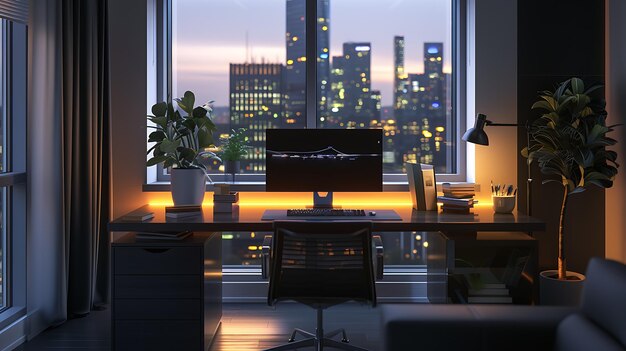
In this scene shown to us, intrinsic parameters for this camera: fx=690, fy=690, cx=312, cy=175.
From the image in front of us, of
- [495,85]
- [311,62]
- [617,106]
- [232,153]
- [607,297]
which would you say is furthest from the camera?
[311,62]

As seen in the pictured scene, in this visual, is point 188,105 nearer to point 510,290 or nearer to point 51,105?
point 51,105

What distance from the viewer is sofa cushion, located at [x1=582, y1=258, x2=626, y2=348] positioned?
2100 mm

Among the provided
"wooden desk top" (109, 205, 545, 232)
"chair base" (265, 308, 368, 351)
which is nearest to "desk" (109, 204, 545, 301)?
"wooden desk top" (109, 205, 545, 232)

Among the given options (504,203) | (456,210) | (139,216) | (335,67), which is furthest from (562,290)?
(139,216)

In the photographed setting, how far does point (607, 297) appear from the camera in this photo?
220 centimetres

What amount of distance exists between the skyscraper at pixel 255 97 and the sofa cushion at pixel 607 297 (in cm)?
324

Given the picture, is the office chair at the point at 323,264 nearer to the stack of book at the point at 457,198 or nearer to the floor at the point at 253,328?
the floor at the point at 253,328

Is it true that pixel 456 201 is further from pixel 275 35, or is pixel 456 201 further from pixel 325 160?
pixel 275 35

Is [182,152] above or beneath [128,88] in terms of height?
beneath

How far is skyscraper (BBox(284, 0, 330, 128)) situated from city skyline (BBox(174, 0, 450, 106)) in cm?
5

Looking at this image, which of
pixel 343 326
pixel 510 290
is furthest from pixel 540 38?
pixel 343 326

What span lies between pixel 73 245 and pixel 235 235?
124 cm

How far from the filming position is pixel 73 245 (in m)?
4.55

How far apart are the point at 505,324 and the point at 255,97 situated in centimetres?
323
